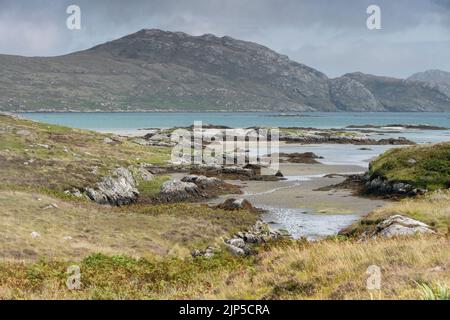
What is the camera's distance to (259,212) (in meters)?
40.1

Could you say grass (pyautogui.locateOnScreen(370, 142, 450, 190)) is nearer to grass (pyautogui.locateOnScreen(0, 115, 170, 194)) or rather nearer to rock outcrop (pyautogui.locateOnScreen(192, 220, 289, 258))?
rock outcrop (pyautogui.locateOnScreen(192, 220, 289, 258))

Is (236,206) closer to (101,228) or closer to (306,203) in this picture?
(306,203)

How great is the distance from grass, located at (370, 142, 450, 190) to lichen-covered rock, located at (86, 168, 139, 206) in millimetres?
25759

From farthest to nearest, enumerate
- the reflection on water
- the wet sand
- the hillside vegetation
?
1. the wet sand
2. the reflection on water
3. the hillside vegetation

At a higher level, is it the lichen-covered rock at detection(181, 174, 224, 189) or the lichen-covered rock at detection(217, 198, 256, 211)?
the lichen-covered rock at detection(181, 174, 224, 189)

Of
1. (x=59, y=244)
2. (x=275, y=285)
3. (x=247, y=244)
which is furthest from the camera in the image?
(x=247, y=244)

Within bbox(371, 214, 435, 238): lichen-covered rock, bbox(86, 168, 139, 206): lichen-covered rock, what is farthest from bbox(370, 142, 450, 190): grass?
bbox(86, 168, 139, 206): lichen-covered rock

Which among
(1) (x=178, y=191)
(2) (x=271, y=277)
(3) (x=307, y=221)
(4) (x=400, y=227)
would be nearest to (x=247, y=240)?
(3) (x=307, y=221)

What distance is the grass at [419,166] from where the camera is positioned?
45.3 metres

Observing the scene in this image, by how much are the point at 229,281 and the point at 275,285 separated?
210cm

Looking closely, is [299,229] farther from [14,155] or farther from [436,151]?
[14,155]

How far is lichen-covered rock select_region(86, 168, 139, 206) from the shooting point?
42875 millimetres
